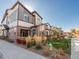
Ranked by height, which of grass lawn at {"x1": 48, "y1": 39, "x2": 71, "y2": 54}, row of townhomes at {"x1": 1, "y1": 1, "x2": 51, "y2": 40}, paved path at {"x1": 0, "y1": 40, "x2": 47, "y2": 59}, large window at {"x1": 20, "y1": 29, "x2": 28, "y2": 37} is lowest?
paved path at {"x1": 0, "y1": 40, "x2": 47, "y2": 59}

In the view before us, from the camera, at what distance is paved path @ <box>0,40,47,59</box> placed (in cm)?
585

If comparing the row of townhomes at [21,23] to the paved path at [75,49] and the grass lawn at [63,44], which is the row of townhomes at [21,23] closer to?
the grass lawn at [63,44]

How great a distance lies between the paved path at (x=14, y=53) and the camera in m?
5.85

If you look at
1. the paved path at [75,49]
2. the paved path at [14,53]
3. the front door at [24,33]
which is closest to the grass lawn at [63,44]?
the paved path at [75,49]

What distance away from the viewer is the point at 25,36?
6883 mm

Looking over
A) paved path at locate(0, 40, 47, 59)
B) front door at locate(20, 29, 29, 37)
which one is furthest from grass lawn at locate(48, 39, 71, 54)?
front door at locate(20, 29, 29, 37)

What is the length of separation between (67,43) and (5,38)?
2553 mm

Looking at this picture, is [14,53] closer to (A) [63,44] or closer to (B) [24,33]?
(B) [24,33]

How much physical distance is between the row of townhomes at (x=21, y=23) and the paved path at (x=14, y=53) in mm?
474

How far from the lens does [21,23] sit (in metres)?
6.40

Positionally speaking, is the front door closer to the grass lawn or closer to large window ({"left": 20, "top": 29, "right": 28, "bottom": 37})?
large window ({"left": 20, "top": 29, "right": 28, "bottom": 37})

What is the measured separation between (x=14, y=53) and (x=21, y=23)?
1.20 metres

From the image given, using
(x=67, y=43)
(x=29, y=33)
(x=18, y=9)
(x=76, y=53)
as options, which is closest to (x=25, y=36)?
(x=29, y=33)

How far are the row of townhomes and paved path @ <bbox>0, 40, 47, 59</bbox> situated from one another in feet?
1.55
